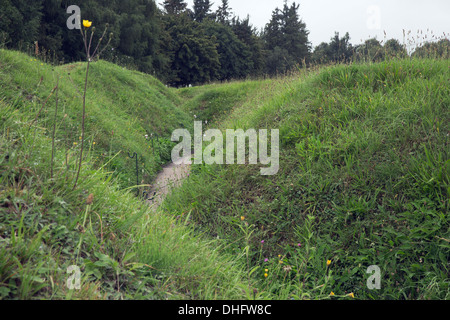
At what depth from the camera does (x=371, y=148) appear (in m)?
4.20

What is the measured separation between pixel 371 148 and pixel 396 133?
444 millimetres

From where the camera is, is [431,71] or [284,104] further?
[284,104]

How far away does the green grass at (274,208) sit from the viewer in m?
2.25

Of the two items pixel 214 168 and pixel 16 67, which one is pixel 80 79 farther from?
pixel 214 168

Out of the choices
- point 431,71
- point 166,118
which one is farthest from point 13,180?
point 166,118

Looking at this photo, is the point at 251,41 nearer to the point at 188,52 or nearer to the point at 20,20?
the point at 188,52

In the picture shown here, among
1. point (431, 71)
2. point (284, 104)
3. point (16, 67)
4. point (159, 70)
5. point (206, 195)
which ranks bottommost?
point (206, 195)

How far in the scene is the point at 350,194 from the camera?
154 inches

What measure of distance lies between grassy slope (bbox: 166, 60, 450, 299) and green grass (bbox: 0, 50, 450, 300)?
0.02m

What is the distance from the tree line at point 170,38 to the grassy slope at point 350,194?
7445 mm

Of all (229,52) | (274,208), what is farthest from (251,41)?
(274,208)

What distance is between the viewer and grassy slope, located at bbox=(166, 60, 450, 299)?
3.14 metres

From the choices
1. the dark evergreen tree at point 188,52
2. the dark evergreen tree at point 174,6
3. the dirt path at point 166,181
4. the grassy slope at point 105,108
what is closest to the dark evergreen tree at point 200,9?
the dark evergreen tree at point 174,6

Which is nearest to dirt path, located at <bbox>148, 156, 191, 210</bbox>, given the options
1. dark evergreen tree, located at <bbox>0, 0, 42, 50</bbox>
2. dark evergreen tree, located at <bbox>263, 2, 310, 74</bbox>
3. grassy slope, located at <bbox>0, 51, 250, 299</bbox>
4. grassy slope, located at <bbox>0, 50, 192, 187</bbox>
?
grassy slope, located at <bbox>0, 50, 192, 187</bbox>
